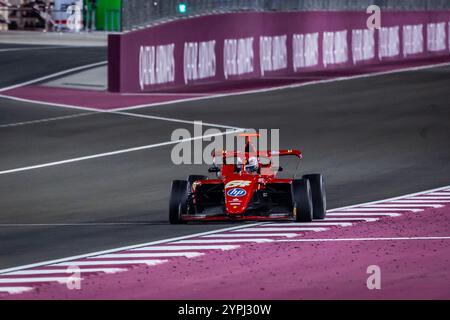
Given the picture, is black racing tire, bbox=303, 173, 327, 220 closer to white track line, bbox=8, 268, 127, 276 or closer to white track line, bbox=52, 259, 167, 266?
white track line, bbox=52, 259, 167, 266

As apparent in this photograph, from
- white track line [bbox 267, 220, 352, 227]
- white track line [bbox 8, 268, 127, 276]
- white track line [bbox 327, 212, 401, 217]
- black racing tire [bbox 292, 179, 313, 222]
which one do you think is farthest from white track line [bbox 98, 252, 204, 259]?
white track line [bbox 327, 212, 401, 217]

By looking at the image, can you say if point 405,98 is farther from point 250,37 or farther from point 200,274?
point 200,274

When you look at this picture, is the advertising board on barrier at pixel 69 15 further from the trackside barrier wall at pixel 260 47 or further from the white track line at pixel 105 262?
the white track line at pixel 105 262

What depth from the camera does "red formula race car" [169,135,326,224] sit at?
20.4 metres

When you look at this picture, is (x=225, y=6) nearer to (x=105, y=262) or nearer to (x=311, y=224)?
(x=311, y=224)

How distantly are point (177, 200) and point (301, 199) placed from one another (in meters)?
1.83

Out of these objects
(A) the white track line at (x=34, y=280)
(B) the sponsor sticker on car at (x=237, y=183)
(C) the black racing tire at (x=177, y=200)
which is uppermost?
(B) the sponsor sticker on car at (x=237, y=183)

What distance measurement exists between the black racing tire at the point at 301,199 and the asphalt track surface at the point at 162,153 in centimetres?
123

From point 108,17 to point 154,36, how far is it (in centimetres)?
3422

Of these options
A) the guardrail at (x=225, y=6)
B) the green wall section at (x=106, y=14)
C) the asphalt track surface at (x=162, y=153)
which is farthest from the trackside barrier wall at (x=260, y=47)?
the green wall section at (x=106, y=14)

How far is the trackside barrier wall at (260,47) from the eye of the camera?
44906mm

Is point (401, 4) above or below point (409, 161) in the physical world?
above

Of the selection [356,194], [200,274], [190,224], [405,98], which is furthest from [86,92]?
[200,274]
